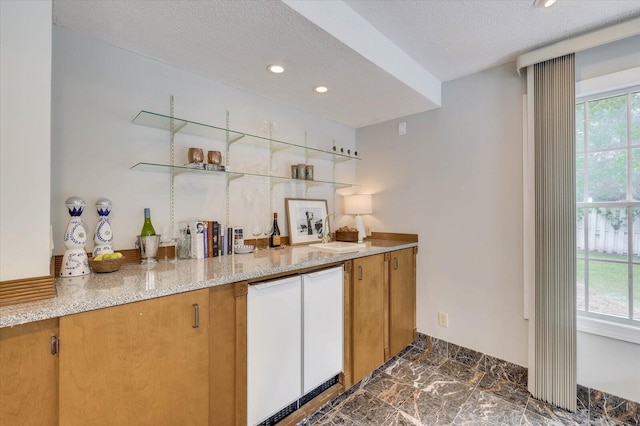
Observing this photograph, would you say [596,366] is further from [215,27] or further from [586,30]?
[215,27]

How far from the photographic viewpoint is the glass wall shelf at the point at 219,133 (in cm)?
178

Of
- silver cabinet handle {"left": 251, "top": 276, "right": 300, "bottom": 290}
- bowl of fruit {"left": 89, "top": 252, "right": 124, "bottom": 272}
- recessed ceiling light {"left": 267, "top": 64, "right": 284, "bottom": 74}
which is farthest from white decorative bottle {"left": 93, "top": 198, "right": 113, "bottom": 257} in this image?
recessed ceiling light {"left": 267, "top": 64, "right": 284, "bottom": 74}

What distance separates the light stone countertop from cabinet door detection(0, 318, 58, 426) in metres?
0.07

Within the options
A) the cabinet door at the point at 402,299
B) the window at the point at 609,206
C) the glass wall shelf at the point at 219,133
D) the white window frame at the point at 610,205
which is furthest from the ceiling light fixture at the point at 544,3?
the cabinet door at the point at 402,299

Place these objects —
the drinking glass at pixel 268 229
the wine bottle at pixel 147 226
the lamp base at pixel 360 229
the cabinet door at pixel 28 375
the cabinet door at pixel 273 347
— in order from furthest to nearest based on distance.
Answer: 1. the lamp base at pixel 360 229
2. the drinking glass at pixel 268 229
3. the wine bottle at pixel 147 226
4. the cabinet door at pixel 273 347
5. the cabinet door at pixel 28 375

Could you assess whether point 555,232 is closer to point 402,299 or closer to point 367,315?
point 402,299

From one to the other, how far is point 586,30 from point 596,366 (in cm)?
219

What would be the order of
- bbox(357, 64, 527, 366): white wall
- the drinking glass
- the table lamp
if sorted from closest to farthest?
1. bbox(357, 64, 527, 366): white wall
2. the drinking glass
3. the table lamp

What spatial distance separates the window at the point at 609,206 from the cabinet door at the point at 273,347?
2008 mm

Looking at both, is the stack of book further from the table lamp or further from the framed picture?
the table lamp

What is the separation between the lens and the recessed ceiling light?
1928mm

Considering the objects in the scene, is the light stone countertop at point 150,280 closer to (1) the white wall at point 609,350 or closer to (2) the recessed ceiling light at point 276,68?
(2) the recessed ceiling light at point 276,68

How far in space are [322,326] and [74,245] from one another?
1.42 meters

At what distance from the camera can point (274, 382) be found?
1.60 metres
